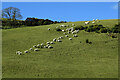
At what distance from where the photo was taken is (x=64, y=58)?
23.0 metres

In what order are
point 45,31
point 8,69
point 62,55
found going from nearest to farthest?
point 8,69 < point 62,55 < point 45,31

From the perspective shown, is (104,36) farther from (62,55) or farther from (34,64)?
(34,64)

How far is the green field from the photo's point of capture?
1845 centimetres

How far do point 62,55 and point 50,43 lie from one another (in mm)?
5938

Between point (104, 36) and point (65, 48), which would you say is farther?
point (104, 36)

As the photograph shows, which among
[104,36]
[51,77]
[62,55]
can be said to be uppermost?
[104,36]

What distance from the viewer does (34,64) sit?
2130 centimetres

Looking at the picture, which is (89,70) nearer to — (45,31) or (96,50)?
(96,50)

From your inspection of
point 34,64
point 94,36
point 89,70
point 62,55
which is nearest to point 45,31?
point 94,36

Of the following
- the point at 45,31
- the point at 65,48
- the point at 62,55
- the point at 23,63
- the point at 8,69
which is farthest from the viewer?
the point at 45,31

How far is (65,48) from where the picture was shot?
2681 cm

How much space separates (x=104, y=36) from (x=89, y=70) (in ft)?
44.0

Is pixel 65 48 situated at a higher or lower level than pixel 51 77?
higher

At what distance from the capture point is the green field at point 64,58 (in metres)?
18.5
